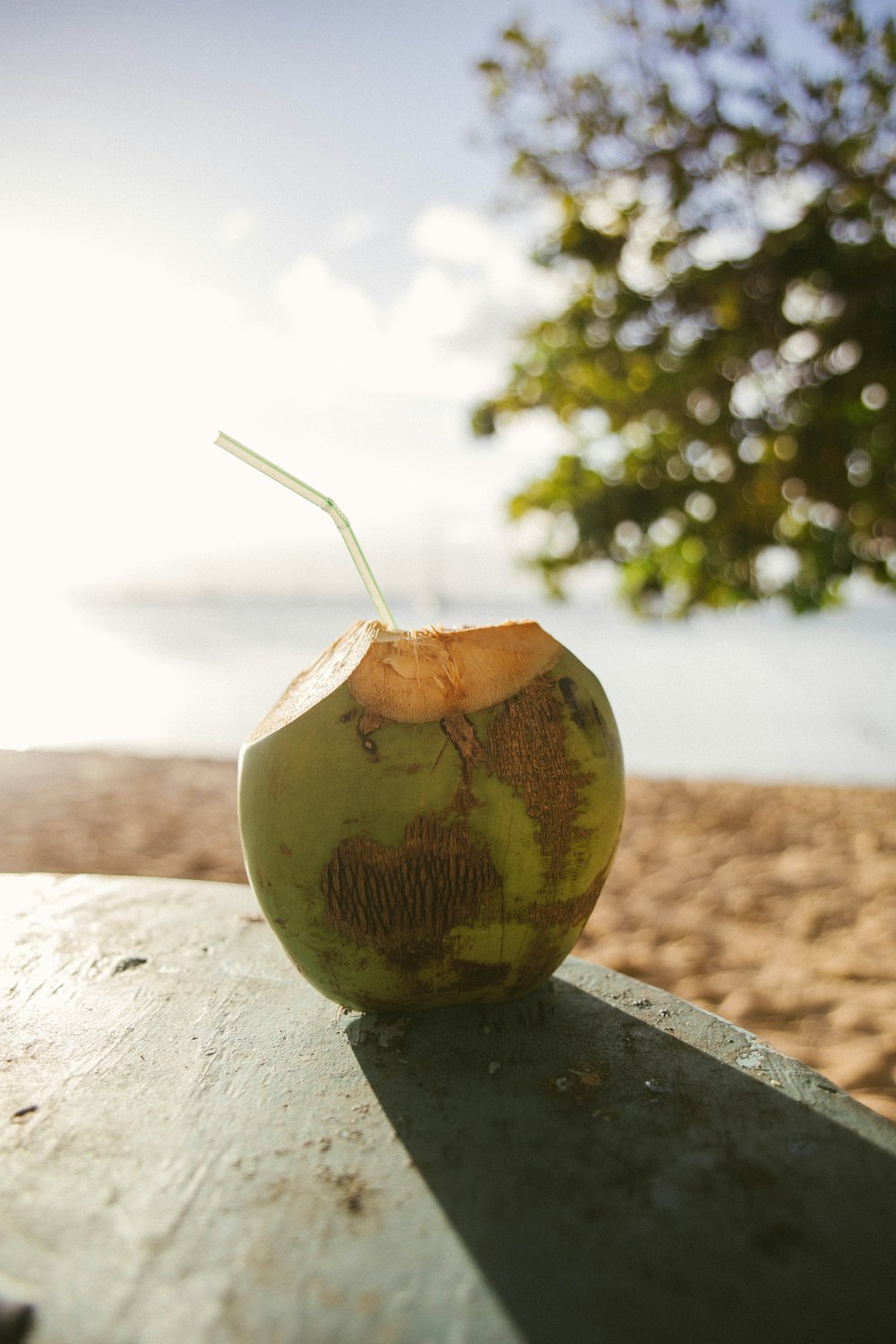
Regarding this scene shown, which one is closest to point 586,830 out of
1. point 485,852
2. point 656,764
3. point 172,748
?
point 485,852

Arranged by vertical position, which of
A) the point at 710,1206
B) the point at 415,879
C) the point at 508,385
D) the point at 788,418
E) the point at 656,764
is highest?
the point at 508,385

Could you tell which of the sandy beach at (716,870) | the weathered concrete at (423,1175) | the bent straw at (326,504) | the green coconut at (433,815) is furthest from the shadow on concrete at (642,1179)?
the sandy beach at (716,870)

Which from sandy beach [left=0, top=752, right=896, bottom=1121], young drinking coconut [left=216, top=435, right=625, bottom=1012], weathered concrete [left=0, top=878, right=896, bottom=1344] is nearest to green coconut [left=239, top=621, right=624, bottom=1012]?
young drinking coconut [left=216, top=435, right=625, bottom=1012]

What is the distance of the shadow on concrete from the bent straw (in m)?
0.53

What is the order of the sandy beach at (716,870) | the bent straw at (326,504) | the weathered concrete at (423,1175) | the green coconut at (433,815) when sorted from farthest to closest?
the sandy beach at (716,870) < the bent straw at (326,504) < the green coconut at (433,815) < the weathered concrete at (423,1175)

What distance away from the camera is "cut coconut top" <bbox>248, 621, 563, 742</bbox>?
0.94 meters

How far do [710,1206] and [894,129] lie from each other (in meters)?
4.05

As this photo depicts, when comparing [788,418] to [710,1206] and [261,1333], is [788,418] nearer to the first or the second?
[710,1206]

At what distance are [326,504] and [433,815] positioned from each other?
0.45 metres

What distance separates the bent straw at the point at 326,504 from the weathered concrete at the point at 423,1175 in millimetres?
519

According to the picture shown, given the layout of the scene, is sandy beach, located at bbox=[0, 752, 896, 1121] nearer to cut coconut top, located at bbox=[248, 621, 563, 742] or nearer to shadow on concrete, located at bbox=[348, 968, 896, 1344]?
shadow on concrete, located at bbox=[348, 968, 896, 1344]

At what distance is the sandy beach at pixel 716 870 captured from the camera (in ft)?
7.12

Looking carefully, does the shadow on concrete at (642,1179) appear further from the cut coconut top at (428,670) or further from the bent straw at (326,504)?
the bent straw at (326,504)

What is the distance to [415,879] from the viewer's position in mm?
894
